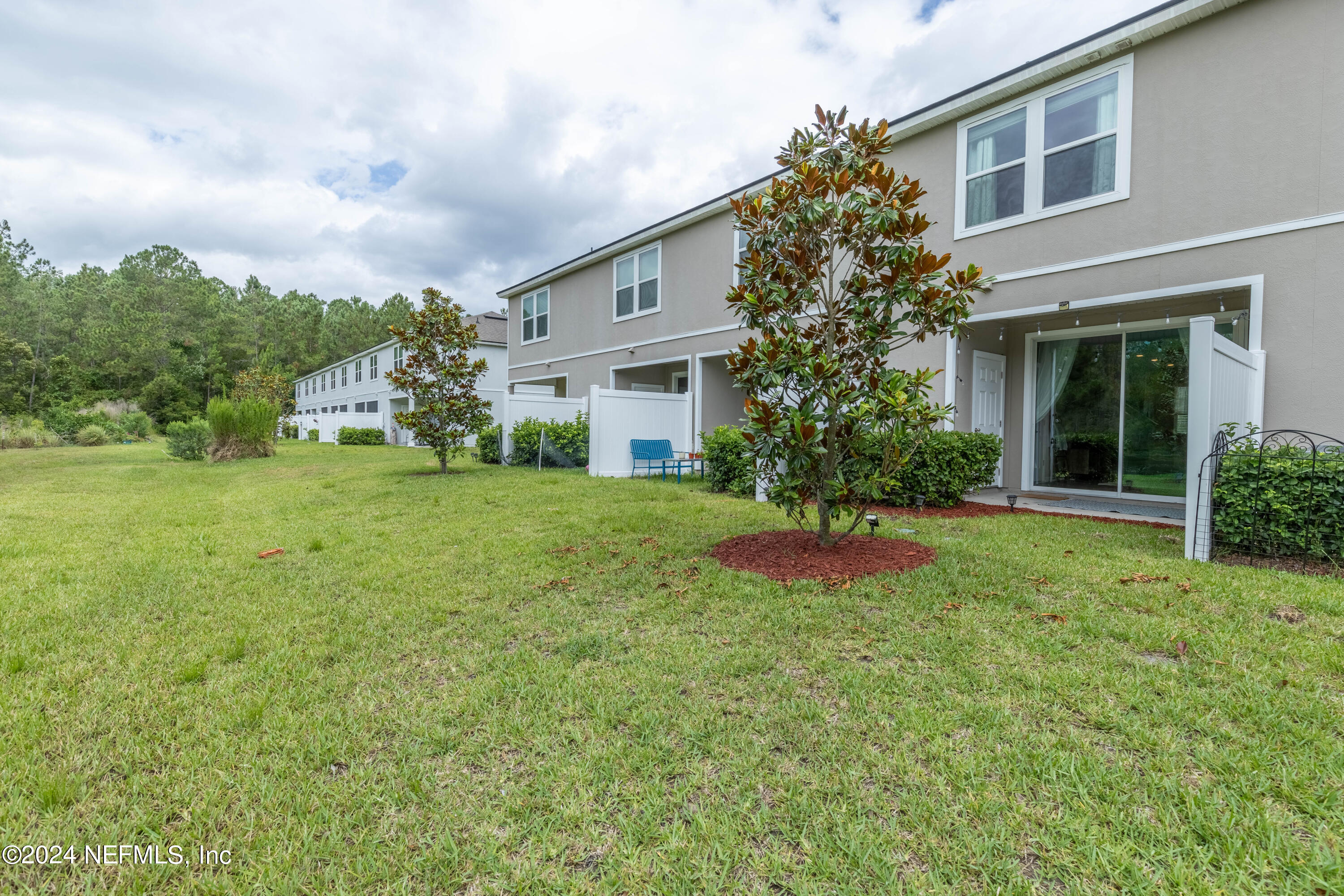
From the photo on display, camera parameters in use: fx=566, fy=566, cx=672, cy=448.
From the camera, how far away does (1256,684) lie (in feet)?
8.39

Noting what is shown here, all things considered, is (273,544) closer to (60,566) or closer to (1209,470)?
(60,566)

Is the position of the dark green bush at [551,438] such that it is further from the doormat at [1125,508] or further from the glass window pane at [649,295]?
the doormat at [1125,508]

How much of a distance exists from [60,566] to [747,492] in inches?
294

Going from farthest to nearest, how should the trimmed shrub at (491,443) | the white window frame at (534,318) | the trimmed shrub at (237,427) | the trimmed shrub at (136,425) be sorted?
the trimmed shrub at (136,425), the white window frame at (534,318), the trimmed shrub at (237,427), the trimmed shrub at (491,443)

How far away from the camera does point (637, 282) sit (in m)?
14.2

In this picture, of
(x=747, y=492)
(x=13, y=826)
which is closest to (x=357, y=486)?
(x=747, y=492)

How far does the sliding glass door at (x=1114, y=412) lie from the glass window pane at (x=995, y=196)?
8.30 ft

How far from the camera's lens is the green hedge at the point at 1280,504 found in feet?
Answer: 14.4

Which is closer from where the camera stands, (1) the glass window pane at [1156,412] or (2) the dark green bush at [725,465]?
(1) the glass window pane at [1156,412]

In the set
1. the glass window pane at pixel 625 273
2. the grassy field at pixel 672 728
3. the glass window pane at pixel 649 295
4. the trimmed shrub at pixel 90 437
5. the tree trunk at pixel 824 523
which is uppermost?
the glass window pane at pixel 625 273

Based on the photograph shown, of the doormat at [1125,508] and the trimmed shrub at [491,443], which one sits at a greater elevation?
the trimmed shrub at [491,443]

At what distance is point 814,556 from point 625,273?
37.8ft

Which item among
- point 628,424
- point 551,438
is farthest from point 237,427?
point 628,424

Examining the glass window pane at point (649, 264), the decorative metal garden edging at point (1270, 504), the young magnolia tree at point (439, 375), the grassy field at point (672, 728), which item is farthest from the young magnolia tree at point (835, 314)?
the young magnolia tree at point (439, 375)
